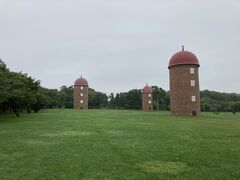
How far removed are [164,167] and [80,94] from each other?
6513 centimetres

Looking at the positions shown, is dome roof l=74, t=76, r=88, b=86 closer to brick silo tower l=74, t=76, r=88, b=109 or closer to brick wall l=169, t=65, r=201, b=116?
brick silo tower l=74, t=76, r=88, b=109

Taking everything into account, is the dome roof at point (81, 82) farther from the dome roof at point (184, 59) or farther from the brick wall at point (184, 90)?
the brick wall at point (184, 90)

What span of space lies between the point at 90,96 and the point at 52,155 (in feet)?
264

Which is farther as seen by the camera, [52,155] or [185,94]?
A: [185,94]

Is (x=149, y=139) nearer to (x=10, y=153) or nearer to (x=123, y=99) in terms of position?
(x=10, y=153)

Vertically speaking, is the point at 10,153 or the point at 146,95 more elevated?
the point at 146,95

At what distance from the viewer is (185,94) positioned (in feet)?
135

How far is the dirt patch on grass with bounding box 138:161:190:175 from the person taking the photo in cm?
845

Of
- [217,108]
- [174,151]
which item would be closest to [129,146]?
[174,151]

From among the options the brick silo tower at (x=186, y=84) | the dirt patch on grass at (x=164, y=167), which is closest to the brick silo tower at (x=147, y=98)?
the brick silo tower at (x=186, y=84)

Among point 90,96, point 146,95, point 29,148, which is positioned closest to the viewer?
point 29,148

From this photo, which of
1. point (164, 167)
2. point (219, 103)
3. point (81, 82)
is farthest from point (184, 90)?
point (219, 103)

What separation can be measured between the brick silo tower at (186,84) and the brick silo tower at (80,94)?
3475cm

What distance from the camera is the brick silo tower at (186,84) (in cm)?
4103
